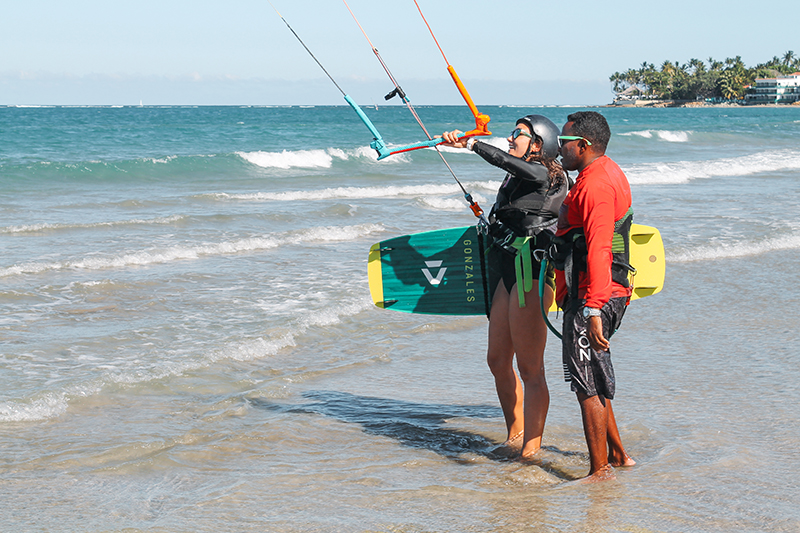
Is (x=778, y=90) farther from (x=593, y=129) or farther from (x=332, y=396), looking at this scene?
(x=593, y=129)

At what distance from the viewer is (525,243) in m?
3.98

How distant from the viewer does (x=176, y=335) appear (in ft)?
22.8

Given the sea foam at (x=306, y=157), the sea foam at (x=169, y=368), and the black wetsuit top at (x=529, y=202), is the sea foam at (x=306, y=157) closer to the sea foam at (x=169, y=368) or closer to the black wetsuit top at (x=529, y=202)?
the sea foam at (x=169, y=368)

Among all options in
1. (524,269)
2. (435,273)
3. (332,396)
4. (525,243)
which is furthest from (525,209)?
(332,396)

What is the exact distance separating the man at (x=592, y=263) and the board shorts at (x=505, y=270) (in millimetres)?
268

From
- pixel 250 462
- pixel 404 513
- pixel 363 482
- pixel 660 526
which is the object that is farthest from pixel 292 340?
pixel 660 526

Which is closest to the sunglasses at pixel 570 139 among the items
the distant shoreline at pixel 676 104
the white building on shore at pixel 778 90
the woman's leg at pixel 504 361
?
the woman's leg at pixel 504 361

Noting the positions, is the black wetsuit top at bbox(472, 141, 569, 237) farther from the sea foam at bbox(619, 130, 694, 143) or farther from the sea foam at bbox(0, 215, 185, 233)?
the sea foam at bbox(619, 130, 694, 143)

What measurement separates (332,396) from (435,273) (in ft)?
4.18

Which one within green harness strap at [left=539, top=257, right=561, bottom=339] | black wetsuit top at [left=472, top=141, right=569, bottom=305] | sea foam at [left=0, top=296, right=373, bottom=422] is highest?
black wetsuit top at [left=472, top=141, right=569, bottom=305]

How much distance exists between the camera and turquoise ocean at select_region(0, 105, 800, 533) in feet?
11.9

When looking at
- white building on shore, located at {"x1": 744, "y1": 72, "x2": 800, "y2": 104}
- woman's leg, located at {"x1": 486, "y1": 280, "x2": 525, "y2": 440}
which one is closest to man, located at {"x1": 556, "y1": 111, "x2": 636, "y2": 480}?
woman's leg, located at {"x1": 486, "y1": 280, "x2": 525, "y2": 440}

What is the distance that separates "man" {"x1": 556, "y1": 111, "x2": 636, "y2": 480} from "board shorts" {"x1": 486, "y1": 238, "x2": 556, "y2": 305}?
0.88ft

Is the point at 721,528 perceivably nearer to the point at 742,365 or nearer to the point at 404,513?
the point at 404,513
